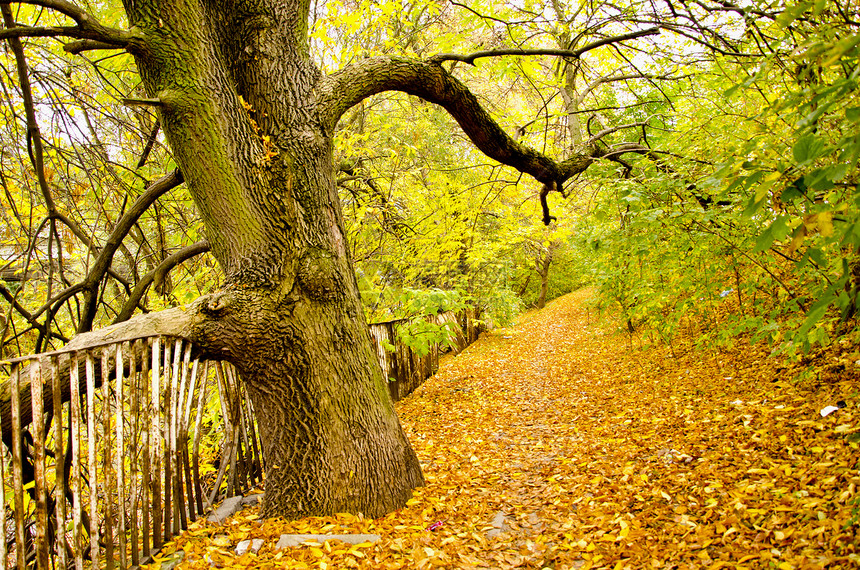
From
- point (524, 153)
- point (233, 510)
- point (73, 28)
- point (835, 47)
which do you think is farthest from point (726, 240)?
point (73, 28)

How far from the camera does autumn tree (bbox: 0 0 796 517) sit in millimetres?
2729

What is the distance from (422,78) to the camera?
3.34 metres

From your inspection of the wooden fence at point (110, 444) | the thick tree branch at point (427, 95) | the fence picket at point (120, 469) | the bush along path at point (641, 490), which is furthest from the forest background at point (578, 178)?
the fence picket at point (120, 469)

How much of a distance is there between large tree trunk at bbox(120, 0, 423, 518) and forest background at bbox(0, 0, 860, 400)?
705 millimetres

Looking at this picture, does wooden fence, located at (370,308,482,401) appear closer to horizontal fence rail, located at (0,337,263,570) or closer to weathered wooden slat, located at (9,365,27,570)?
horizontal fence rail, located at (0,337,263,570)

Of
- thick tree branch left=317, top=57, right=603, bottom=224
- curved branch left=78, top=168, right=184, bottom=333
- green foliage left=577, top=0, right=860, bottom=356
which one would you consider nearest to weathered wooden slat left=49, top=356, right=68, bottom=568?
curved branch left=78, top=168, right=184, bottom=333

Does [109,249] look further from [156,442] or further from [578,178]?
[578,178]

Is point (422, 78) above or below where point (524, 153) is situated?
above

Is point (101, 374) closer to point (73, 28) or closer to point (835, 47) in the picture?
point (73, 28)

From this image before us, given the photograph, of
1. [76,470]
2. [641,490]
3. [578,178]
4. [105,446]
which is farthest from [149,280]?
[578,178]

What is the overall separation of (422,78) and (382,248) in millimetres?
4012

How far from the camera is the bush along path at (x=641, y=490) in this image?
2.25 metres

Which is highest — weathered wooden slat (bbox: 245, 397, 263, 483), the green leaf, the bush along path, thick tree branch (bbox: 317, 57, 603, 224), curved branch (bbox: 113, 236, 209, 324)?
thick tree branch (bbox: 317, 57, 603, 224)

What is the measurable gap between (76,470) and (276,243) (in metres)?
1.46
